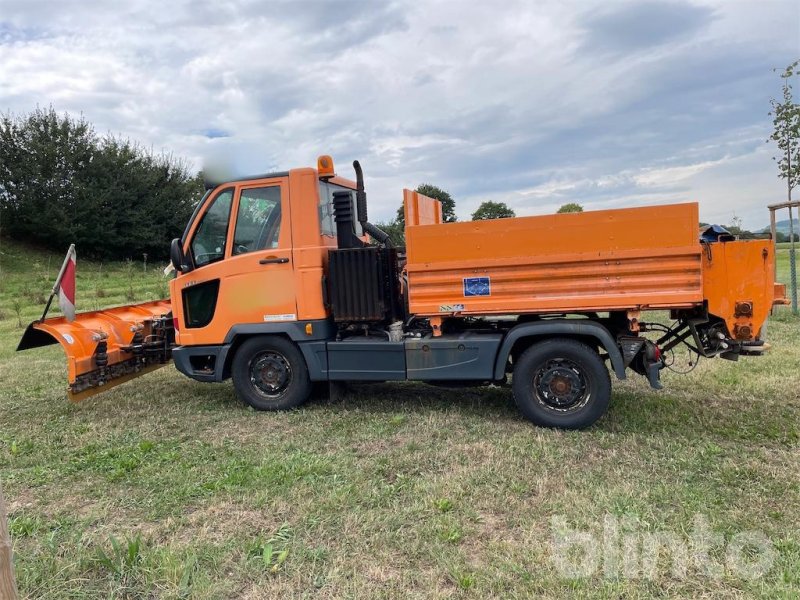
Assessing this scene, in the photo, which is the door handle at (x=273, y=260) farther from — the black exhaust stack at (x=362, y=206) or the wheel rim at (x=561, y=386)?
A: the wheel rim at (x=561, y=386)

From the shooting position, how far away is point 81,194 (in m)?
27.6

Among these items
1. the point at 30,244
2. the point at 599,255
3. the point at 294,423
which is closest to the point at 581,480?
the point at 599,255

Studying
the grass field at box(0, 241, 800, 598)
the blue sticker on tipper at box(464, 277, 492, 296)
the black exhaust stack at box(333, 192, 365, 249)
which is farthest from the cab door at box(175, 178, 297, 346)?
the blue sticker on tipper at box(464, 277, 492, 296)

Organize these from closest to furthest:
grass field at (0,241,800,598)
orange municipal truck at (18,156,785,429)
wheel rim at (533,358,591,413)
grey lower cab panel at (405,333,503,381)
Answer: grass field at (0,241,800,598) → orange municipal truck at (18,156,785,429) → wheel rim at (533,358,591,413) → grey lower cab panel at (405,333,503,381)

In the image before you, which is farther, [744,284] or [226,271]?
[226,271]

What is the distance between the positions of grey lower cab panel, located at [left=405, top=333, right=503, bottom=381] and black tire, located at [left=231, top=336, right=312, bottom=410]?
1221 millimetres

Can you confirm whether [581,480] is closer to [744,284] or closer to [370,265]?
[744,284]

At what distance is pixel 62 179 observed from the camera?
28250 mm

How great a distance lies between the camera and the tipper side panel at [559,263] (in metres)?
4.52

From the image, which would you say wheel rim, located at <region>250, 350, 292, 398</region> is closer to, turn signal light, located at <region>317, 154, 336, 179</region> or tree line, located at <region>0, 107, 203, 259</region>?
Answer: turn signal light, located at <region>317, 154, 336, 179</region>

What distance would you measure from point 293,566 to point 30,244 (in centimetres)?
3068

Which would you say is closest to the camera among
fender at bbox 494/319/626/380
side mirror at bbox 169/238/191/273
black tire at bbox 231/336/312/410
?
fender at bbox 494/319/626/380

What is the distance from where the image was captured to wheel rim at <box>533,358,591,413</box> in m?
4.93

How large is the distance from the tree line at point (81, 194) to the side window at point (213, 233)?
81.1ft
